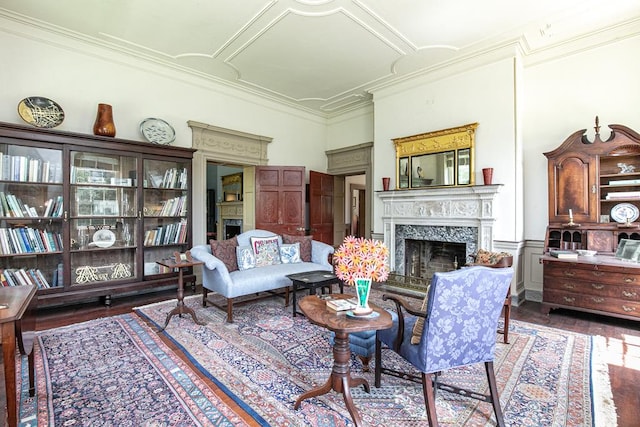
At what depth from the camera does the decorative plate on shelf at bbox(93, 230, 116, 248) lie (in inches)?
152

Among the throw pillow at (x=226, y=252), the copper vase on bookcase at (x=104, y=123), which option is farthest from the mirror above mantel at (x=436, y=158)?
the copper vase on bookcase at (x=104, y=123)

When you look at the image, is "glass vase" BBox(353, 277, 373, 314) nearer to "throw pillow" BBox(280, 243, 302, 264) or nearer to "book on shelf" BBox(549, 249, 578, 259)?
"throw pillow" BBox(280, 243, 302, 264)

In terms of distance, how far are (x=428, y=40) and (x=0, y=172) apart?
5.25 m

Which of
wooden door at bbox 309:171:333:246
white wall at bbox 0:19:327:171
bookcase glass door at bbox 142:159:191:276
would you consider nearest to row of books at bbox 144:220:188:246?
bookcase glass door at bbox 142:159:191:276

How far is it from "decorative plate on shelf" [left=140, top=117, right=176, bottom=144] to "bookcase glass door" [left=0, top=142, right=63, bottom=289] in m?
1.08

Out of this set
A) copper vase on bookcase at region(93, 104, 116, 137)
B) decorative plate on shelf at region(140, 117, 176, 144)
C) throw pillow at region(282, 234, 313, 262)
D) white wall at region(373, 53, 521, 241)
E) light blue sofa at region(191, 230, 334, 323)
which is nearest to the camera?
light blue sofa at region(191, 230, 334, 323)

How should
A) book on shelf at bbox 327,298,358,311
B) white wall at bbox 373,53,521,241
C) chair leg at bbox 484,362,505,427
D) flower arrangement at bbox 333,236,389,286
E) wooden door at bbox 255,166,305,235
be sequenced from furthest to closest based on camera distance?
wooden door at bbox 255,166,305,235
white wall at bbox 373,53,521,241
book on shelf at bbox 327,298,358,311
flower arrangement at bbox 333,236,389,286
chair leg at bbox 484,362,505,427

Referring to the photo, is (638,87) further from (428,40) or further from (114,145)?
(114,145)

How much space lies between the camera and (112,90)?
165 inches

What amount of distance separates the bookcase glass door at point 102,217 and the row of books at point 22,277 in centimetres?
28

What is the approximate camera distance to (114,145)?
12.5 ft

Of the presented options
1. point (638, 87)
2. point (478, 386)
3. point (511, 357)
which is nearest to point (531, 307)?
point (511, 357)

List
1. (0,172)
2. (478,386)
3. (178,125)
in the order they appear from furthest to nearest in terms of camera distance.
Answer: (178,125) → (0,172) → (478,386)

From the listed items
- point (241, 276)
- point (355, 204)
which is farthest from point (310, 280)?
point (355, 204)
